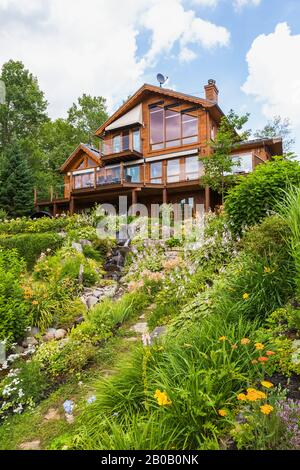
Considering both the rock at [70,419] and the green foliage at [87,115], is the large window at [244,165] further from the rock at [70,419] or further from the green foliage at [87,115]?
the green foliage at [87,115]

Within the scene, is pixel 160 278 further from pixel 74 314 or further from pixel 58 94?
pixel 58 94

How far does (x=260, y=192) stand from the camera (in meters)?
5.87

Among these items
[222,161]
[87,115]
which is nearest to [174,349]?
[222,161]

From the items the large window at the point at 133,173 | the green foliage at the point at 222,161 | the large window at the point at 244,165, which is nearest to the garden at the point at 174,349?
the green foliage at the point at 222,161

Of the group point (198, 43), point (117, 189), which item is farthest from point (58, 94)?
point (198, 43)

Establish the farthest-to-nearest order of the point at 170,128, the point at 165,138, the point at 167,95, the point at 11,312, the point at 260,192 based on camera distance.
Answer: the point at 165,138 → the point at 170,128 → the point at 167,95 → the point at 260,192 → the point at 11,312

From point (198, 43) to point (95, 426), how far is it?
A: 8.54 meters

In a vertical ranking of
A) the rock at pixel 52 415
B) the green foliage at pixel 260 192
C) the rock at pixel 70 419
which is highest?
the green foliage at pixel 260 192

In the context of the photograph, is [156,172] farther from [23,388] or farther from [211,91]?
[23,388]

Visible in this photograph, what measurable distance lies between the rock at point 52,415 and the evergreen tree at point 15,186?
2367 centimetres

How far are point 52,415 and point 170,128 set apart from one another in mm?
18459

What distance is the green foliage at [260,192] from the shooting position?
581 cm

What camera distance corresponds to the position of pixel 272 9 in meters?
4.79

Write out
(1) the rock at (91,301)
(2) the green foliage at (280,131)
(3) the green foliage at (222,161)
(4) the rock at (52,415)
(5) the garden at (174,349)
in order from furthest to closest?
(2) the green foliage at (280,131) < (3) the green foliage at (222,161) < (1) the rock at (91,301) < (4) the rock at (52,415) < (5) the garden at (174,349)
